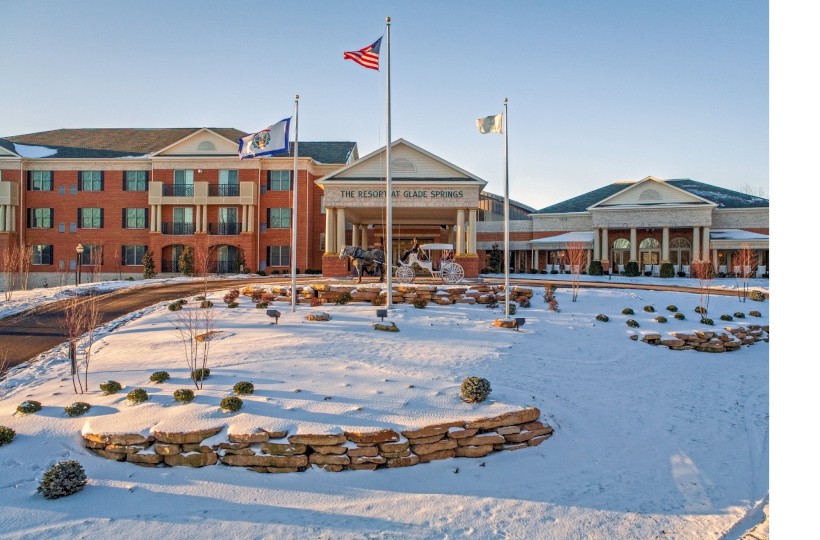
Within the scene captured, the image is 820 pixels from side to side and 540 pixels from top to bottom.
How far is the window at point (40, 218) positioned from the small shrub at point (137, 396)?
1542 inches

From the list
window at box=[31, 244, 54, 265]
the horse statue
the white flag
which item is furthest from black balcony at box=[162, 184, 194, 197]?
the white flag

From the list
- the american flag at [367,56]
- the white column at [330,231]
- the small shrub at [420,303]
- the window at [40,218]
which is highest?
the american flag at [367,56]

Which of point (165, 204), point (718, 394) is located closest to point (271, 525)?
point (718, 394)

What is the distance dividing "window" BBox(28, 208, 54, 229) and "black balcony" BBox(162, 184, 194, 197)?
1000 centimetres

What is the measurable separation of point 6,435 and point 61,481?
2.15 metres

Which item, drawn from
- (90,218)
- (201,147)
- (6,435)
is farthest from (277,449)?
(90,218)

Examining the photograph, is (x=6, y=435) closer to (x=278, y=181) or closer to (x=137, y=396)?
(x=137, y=396)

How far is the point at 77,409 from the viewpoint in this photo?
9.62 m

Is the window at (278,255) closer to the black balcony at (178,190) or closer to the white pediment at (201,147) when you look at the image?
the black balcony at (178,190)

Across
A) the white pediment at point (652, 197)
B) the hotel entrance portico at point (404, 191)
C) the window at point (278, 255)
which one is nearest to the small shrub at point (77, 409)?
the hotel entrance portico at point (404, 191)

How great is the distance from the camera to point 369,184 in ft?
88.4

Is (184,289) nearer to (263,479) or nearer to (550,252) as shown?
(263,479)

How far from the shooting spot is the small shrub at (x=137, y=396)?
995cm

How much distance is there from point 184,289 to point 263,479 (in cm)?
1885
